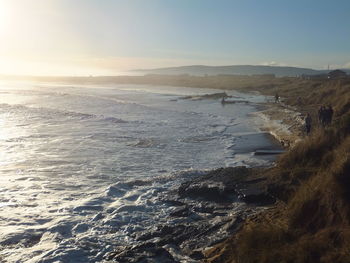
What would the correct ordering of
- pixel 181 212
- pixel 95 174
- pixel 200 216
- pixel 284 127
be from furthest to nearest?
1. pixel 284 127
2. pixel 95 174
3. pixel 181 212
4. pixel 200 216

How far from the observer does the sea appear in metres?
9.55

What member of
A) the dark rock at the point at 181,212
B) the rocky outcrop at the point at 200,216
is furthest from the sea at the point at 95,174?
the rocky outcrop at the point at 200,216

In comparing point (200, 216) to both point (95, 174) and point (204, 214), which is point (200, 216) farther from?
point (95, 174)

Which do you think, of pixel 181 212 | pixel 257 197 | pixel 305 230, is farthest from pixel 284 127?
pixel 305 230

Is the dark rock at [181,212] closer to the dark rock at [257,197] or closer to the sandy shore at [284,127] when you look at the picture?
the dark rock at [257,197]

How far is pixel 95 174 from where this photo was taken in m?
15.8

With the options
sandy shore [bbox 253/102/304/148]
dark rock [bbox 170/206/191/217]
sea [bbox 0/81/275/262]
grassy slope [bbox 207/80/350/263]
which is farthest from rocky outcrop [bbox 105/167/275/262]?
sandy shore [bbox 253/102/304/148]

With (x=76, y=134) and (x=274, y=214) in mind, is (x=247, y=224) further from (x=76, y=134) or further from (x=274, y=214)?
(x=76, y=134)

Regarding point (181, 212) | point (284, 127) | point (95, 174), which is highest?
point (284, 127)

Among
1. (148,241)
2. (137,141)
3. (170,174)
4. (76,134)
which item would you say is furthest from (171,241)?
(76,134)

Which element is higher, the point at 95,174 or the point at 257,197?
the point at 257,197

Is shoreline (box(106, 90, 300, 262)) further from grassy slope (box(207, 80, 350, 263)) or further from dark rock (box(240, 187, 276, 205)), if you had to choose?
grassy slope (box(207, 80, 350, 263))

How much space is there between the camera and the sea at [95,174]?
9.55 metres

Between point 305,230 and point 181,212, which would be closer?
point 305,230
